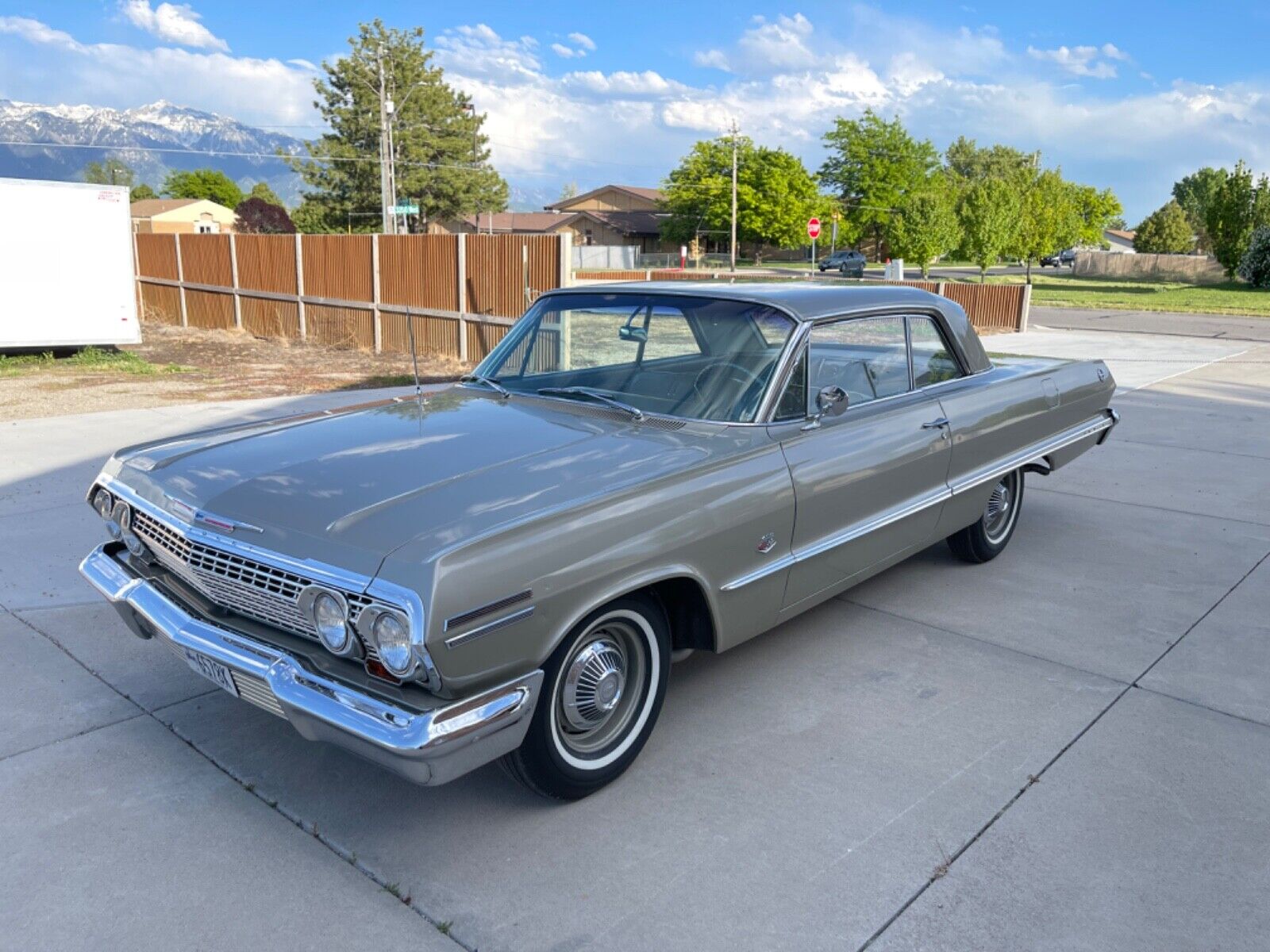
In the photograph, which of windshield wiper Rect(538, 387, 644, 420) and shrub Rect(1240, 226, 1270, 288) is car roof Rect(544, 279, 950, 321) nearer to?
windshield wiper Rect(538, 387, 644, 420)

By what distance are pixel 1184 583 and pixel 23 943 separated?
5.23 m

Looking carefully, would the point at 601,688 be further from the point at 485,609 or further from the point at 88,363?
the point at 88,363

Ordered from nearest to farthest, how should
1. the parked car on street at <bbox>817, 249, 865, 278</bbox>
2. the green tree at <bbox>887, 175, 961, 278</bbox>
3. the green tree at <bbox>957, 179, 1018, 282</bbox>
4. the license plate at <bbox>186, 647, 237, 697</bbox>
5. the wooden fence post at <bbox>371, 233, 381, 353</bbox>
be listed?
the license plate at <bbox>186, 647, 237, 697</bbox>
the wooden fence post at <bbox>371, 233, 381, 353</bbox>
the green tree at <bbox>957, 179, 1018, 282</bbox>
the green tree at <bbox>887, 175, 961, 278</bbox>
the parked car on street at <bbox>817, 249, 865, 278</bbox>

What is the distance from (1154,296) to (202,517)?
39.0 metres

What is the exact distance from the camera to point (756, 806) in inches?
125

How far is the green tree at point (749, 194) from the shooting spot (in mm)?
67938

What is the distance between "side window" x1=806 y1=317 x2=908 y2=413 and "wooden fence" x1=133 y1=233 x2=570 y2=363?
24.5 ft

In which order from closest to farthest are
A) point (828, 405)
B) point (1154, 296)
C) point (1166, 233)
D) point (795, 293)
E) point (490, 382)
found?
point (828, 405) < point (795, 293) < point (490, 382) < point (1154, 296) < point (1166, 233)

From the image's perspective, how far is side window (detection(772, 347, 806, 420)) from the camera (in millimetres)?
3852

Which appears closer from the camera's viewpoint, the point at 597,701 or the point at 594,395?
the point at 597,701

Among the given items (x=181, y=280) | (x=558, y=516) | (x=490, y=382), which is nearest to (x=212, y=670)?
(x=558, y=516)

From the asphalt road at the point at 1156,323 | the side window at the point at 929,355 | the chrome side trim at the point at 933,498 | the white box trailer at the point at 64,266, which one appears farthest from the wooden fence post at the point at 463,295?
the asphalt road at the point at 1156,323

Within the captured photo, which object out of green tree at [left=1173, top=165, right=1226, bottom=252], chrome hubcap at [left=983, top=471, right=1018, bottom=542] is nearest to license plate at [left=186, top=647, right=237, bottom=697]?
chrome hubcap at [left=983, top=471, right=1018, bottom=542]

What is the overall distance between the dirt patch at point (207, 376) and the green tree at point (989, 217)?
2437 centimetres
